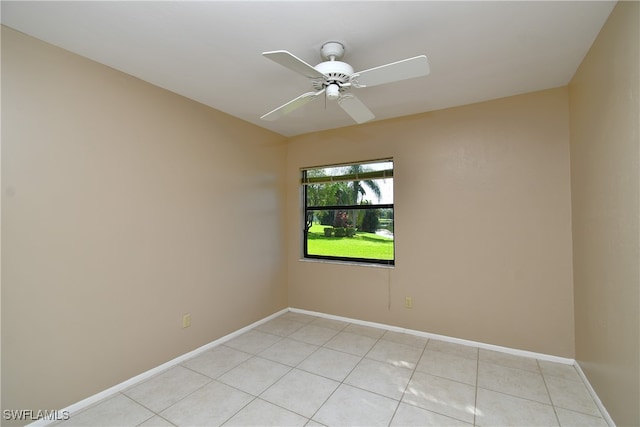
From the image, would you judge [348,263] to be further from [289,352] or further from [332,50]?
[332,50]

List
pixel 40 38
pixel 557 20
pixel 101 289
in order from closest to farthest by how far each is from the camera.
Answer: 1. pixel 557 20
2. pixel 40 38
3. pixel 101 289

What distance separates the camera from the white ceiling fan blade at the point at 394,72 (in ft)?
4.86

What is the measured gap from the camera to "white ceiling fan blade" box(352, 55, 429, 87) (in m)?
1.48

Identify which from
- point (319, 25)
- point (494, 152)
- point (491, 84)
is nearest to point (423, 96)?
point (491, 84)

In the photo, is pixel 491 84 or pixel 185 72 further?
pixel 491 84

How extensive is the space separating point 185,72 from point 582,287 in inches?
141

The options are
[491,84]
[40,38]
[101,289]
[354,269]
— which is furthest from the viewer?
[354,269]

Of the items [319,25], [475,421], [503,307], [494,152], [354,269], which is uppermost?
[319,25]

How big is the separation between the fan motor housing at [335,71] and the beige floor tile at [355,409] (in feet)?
7.13

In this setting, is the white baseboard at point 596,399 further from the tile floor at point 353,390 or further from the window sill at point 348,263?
the window sill at point 348,263

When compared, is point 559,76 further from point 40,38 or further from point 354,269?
point 40,38

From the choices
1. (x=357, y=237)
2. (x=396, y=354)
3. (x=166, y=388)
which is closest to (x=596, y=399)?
(x=396, y=354)

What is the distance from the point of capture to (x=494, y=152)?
8.99ft

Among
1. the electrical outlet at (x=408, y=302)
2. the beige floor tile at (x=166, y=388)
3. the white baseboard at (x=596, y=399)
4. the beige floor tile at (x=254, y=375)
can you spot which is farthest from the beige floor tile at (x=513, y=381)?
the beige floor tile at (x=166, y=388)
